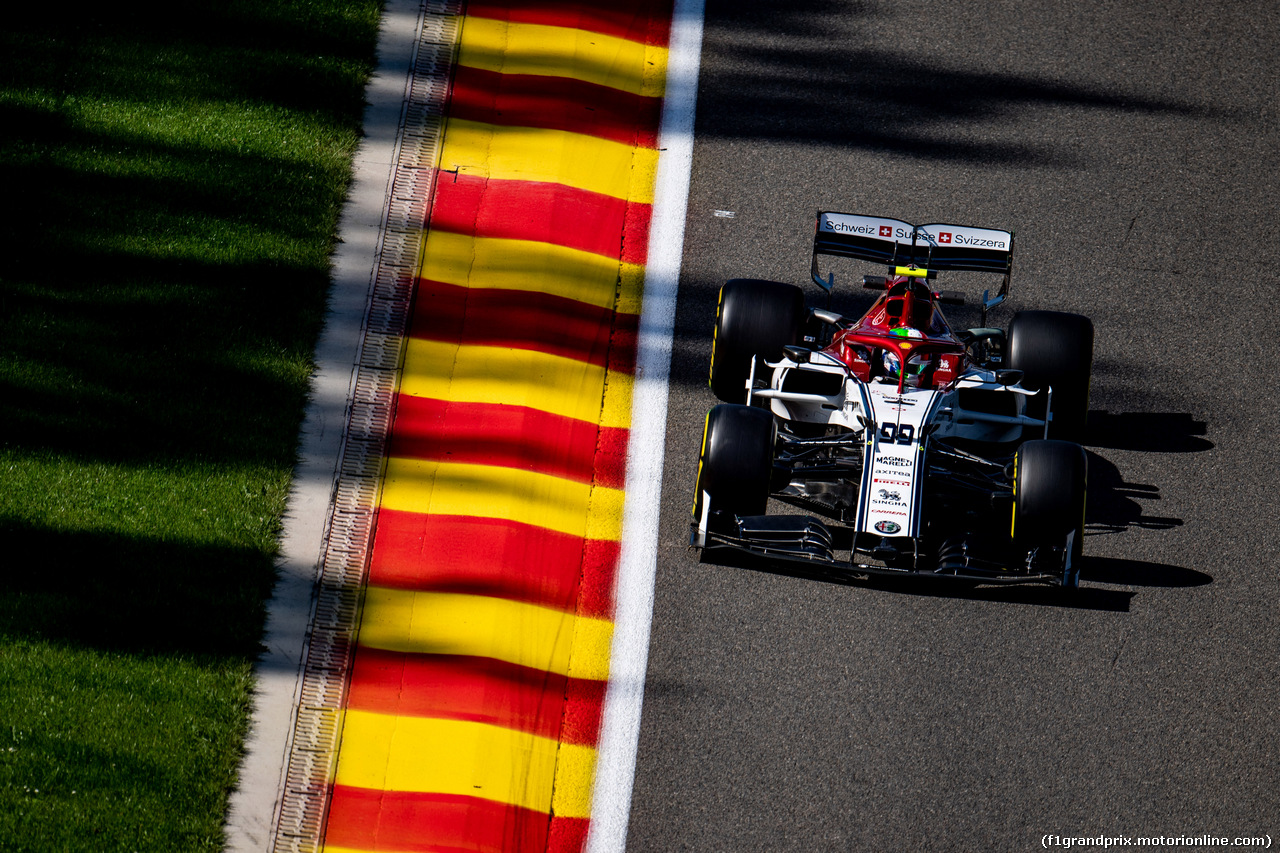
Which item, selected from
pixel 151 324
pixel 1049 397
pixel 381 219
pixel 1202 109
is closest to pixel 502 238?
pixel 381 219

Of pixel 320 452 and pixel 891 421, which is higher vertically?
pixel 891 421

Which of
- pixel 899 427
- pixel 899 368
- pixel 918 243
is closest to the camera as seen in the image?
pixel 899 427

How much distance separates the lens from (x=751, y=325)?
7.89m

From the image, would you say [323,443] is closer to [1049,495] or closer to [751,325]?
[751,325]

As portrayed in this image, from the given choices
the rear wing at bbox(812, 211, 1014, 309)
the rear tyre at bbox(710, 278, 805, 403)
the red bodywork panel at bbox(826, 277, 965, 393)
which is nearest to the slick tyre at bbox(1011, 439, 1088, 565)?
the red bodywork panel at bbox(826, 277, 965, 393)

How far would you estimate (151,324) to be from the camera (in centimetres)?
829

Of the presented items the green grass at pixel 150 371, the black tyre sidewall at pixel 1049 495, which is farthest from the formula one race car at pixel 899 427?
the green grass at pixel 150 371

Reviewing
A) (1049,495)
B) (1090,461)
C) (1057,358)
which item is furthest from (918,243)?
(1049,495)

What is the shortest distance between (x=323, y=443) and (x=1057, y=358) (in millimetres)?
4093

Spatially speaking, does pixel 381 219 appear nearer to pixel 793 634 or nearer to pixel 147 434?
pixel 147 434

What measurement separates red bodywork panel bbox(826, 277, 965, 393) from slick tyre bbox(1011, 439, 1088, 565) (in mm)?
775

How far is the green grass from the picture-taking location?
6277mm

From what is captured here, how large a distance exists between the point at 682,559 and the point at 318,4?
5.61 m

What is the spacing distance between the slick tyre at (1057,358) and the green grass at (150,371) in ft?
13.3
